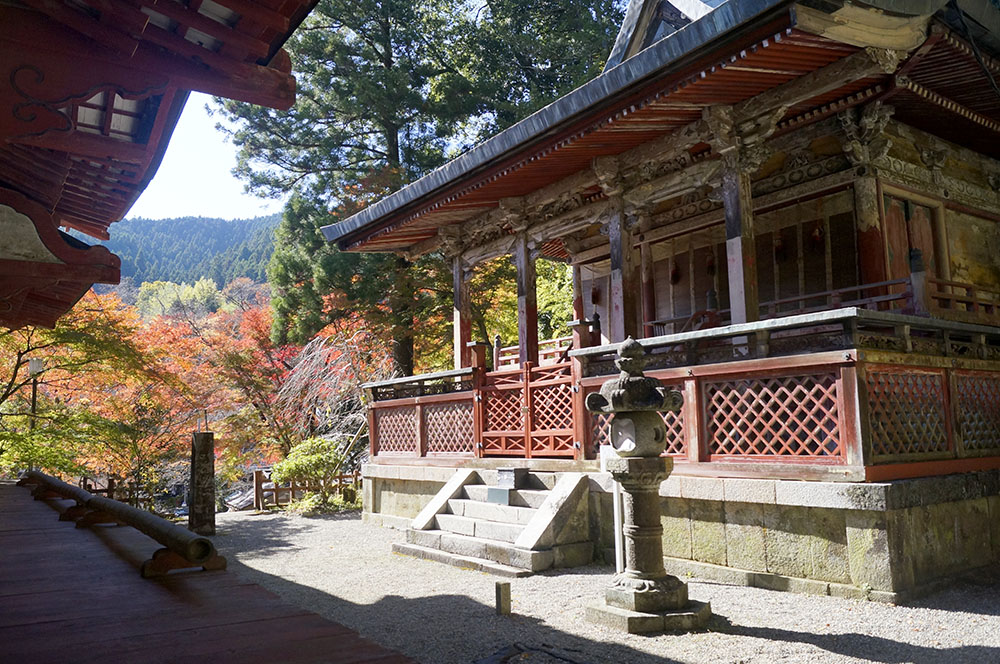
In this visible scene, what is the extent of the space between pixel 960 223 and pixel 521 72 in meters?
15.9

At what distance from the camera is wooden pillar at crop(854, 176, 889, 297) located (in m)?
9.57

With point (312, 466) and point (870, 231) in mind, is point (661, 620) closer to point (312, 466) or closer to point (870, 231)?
point (870, 231)

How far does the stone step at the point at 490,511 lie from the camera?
32.3 ft

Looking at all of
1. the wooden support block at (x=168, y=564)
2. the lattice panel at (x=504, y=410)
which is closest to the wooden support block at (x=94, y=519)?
the wooden support block at (x=168, y=564)

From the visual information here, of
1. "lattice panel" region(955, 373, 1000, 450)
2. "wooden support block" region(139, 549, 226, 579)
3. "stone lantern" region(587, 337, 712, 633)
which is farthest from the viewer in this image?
"lattice panel" region(955, 373, 1000, 450)

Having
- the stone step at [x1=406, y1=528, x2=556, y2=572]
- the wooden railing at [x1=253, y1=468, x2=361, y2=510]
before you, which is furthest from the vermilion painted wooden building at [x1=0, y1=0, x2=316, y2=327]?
the wooden railing at [x1=253, y1=468, x2=361, y2=510]

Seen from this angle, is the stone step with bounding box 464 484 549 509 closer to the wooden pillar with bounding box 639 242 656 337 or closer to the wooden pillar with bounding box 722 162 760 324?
the wooden pillar with bounding box 722 162 760 324

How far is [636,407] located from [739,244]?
11.3 ft

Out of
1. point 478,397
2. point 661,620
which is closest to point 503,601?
point 661,620

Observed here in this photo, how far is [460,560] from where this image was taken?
31.4 ft

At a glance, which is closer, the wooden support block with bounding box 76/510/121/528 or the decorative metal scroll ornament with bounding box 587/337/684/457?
the wooden support block with bounding box 76/510/121/528

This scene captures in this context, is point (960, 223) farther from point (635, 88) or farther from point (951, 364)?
point (635, 88)

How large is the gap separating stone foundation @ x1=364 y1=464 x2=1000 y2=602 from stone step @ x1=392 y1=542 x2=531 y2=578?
184 cm

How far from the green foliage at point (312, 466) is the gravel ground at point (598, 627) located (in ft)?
29.0
